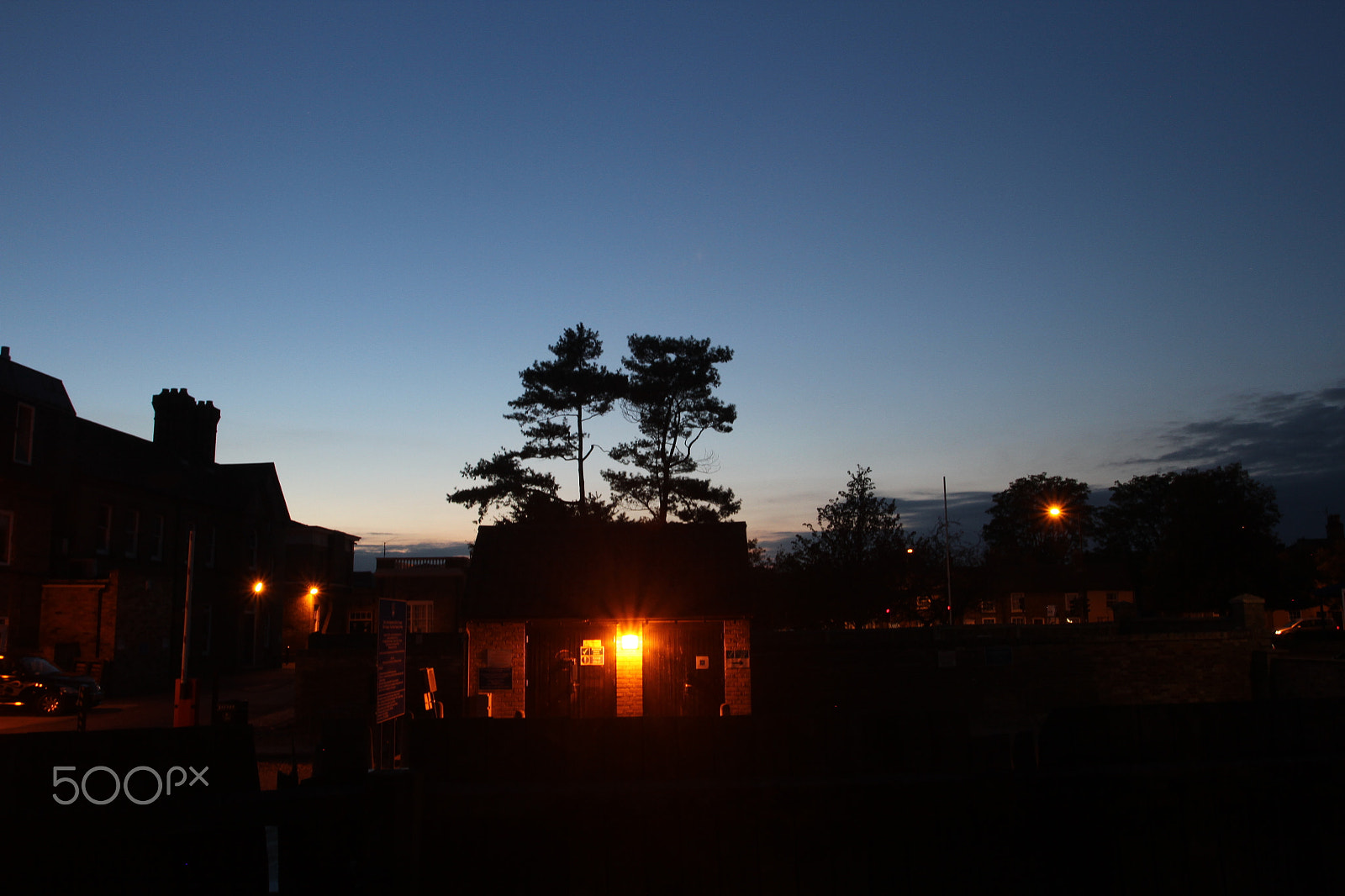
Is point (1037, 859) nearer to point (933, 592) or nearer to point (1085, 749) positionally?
Result: point (1085, 749)

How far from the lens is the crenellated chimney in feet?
139

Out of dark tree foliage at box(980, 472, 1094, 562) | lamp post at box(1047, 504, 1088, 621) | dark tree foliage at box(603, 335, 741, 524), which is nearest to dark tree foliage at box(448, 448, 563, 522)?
dark tree foliage at box(603, 335, 741, 524)

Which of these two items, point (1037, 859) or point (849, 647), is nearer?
point (1037, 859)

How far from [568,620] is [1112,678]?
13.0 m

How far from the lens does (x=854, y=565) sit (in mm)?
38125

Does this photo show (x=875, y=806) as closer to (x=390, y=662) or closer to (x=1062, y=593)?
(x=390, y=662)

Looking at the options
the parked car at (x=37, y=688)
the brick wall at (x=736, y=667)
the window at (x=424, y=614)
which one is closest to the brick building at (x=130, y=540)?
the parked car at (x=37, y=688)

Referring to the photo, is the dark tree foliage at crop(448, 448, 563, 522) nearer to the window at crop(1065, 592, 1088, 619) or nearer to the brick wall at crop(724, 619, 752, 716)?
the brick wall at crop(724, 619, 752, 716)

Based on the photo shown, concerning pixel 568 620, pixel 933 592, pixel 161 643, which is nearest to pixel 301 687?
pixel 568 620

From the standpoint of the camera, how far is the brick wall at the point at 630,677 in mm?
21078

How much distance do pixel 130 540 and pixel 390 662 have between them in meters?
35.4

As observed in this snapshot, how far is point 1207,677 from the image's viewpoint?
22.8 metres

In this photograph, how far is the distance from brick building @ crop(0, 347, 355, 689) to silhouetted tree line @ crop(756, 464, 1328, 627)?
884 inches

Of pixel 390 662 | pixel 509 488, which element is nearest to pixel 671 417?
pixel 509 488
